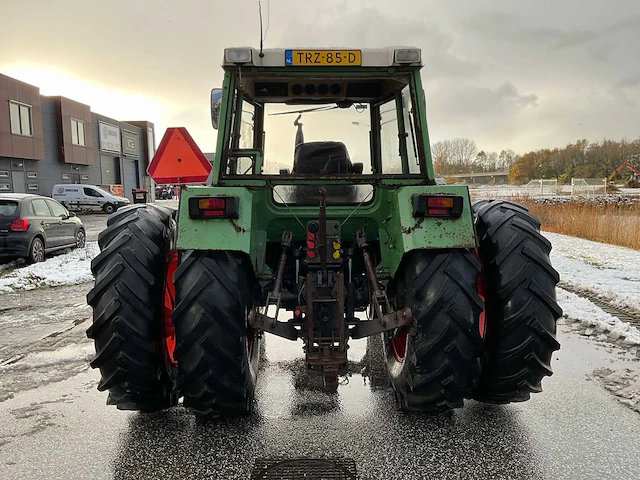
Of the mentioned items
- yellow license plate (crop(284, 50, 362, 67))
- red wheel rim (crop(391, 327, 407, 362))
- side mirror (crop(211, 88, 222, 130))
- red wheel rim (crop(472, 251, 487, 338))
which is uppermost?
yellow license plate (crop(284, 50, 362, 67))

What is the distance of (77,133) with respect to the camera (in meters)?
36.7

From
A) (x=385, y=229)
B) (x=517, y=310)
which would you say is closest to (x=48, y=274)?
(x=385, y=229)

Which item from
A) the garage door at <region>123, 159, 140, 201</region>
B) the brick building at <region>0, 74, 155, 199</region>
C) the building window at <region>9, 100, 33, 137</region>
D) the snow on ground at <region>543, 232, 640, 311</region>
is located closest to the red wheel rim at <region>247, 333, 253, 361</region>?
the snow on ground at <region>543, 232, 640, 311</region>

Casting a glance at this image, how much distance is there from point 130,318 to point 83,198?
28640 mm

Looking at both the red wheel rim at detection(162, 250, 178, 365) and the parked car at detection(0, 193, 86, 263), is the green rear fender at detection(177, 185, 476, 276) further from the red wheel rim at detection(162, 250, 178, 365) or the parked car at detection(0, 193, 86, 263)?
the parked car at detection(0, 193, 86, 263)

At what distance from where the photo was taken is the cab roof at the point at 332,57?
3.63 m

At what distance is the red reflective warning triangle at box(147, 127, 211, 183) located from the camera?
17.2 feet

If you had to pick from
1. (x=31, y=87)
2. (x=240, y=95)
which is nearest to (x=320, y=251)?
(x=240, y=95)

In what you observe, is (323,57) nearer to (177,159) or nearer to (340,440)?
(177,159)

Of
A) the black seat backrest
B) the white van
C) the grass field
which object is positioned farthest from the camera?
the white van

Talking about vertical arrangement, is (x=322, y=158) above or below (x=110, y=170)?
below

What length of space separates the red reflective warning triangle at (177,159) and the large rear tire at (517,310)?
3041 mm

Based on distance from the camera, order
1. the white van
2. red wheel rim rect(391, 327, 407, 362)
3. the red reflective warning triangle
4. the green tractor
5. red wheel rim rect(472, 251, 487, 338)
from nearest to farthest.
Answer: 1. the green tractor
2. red wheel rim rect(472, 251, 487, 338)
3. red wheel rim rect(391, 327, 407, 362)
4. the red reflective warning triangle
5. the white van

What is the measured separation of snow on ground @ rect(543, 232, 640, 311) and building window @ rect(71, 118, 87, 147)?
1305 inches
